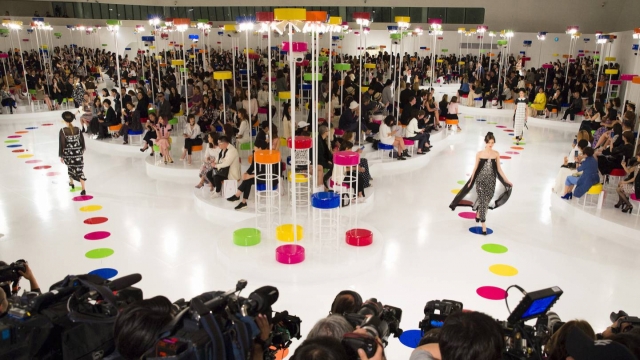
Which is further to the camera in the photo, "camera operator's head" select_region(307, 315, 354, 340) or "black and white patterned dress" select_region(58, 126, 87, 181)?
"black and white patterned dress" select_region(58, 126, 87, 181)

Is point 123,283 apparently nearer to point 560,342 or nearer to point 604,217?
point 560,342

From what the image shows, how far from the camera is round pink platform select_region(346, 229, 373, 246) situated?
18.7ft

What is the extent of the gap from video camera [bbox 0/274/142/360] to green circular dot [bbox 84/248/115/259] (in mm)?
3379

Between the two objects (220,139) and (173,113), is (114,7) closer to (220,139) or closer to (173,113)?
(173,113)

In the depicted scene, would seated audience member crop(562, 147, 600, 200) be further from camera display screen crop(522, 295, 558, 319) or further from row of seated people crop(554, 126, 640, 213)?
camera display screen crop(522, 295, 558, 319)

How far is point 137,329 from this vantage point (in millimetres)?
2129

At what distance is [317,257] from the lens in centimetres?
547

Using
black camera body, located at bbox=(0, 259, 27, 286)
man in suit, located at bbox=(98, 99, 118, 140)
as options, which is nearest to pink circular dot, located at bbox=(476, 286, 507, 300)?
black camera body, located at bbox=(0, 259, 27, 286)

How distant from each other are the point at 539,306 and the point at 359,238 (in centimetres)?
329

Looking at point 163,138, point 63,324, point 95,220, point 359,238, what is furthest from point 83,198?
point 63,324

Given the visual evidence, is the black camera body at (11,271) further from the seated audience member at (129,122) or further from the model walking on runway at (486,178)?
the seated audience member at (129,122)

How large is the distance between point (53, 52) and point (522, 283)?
2716cm

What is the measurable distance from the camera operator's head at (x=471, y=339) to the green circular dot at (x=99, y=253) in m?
4.80

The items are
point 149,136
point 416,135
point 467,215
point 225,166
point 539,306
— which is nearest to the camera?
point 539,306
